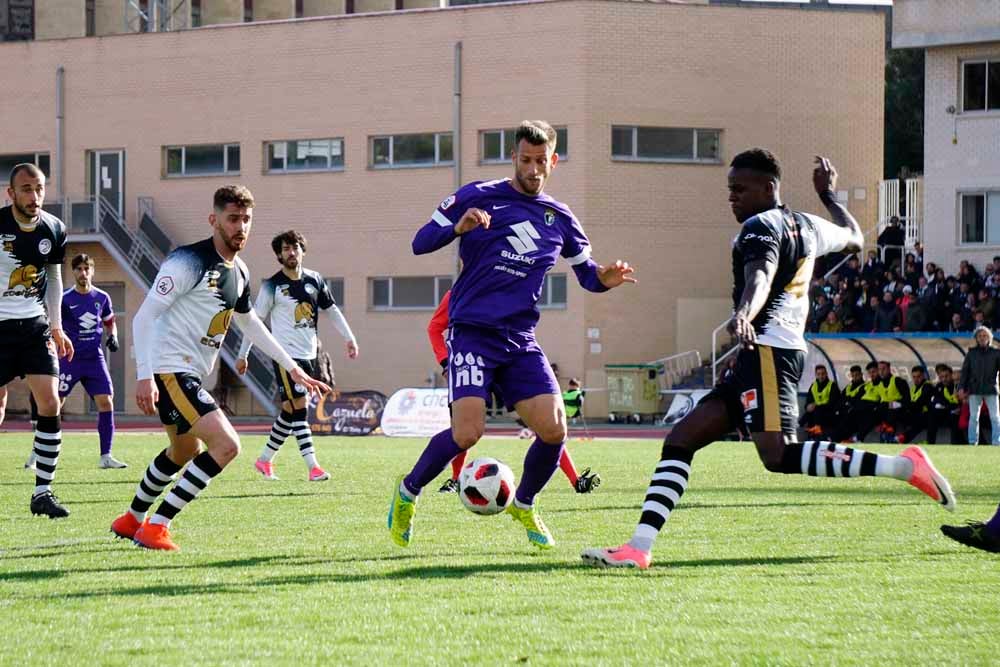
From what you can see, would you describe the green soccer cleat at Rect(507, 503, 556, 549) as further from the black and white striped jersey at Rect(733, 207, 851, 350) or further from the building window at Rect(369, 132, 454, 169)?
the building window at Rect(369, 132, 454, 169)

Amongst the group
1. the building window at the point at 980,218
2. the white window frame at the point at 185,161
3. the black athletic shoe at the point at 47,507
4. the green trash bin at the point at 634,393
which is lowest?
the green trash bin at the point at 634,393

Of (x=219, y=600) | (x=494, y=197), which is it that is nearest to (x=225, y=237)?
(x=494, y=197)

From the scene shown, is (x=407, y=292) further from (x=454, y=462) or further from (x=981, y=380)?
(x=454, y=462)

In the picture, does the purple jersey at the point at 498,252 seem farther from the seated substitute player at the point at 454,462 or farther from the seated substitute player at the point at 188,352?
the seated substitute player at the point at 454,462

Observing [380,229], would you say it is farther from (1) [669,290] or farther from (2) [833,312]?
(2) [833,312]

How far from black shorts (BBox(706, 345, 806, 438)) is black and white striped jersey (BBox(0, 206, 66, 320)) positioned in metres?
5.24

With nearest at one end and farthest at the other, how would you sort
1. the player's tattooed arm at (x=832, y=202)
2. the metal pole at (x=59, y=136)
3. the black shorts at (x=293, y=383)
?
the player's tattooed arm at (x=832, y=202), the black shorts at (x=293, y=383), the metal pole at (x=59, y=136)

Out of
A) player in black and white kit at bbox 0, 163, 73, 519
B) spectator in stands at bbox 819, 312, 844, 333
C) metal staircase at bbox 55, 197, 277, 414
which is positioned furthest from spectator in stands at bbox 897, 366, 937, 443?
player in black and white kit at bbox 0, 163, 73, 519

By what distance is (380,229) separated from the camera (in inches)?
1649

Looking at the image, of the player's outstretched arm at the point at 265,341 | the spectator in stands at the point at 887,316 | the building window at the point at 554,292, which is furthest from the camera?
the building window at the point at 554,292

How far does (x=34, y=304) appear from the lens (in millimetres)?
11016

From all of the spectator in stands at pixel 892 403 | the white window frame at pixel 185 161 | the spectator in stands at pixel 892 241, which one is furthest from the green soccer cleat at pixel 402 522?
the white window frame at pixel 185 161

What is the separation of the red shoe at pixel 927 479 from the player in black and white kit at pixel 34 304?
599 cm

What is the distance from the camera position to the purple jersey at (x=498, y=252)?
27.5ft
